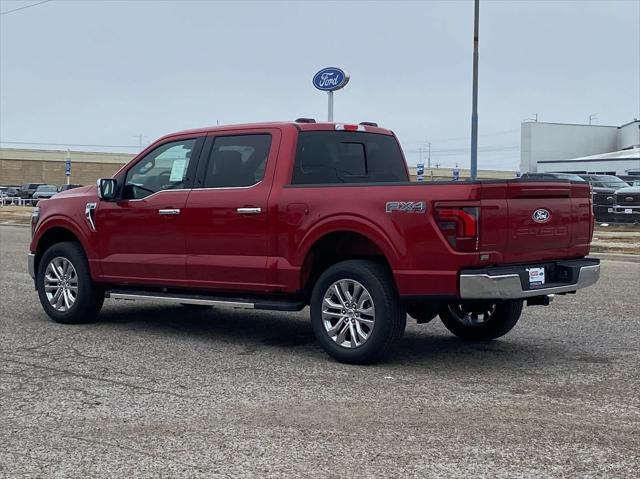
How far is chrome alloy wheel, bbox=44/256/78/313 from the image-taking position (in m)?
9.84

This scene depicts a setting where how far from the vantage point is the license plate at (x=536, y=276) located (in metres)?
7.26

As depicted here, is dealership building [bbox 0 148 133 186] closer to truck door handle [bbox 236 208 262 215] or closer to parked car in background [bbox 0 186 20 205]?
parked car in background [bbox 0 186 20 205]

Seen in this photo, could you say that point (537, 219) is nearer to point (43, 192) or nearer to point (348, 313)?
point (348, 313)

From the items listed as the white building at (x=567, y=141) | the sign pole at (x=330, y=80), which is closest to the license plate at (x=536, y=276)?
the sign pole at (x=330, y=80)

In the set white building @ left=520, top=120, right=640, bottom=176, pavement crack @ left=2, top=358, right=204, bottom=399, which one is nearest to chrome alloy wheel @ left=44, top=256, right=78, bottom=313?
pavement crack @ left=2, top=358, right=204, bottom=399

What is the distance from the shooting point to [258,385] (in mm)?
6781

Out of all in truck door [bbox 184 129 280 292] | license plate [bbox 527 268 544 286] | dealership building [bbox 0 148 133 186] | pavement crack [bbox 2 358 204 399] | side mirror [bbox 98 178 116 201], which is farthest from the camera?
dealership building [bbox 0 148 133 186]

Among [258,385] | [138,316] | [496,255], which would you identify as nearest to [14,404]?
[258,385]

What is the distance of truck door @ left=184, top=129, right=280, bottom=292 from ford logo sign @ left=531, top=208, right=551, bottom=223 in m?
2.32

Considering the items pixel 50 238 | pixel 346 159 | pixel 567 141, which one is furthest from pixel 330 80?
pixel 567 141

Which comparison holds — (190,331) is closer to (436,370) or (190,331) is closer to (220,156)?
Answer: (220,156)

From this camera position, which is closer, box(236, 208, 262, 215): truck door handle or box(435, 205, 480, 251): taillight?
box(435, 205, 480, 251): taillight

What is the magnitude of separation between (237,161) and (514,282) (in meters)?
2.97

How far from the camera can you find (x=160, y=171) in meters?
9.24
